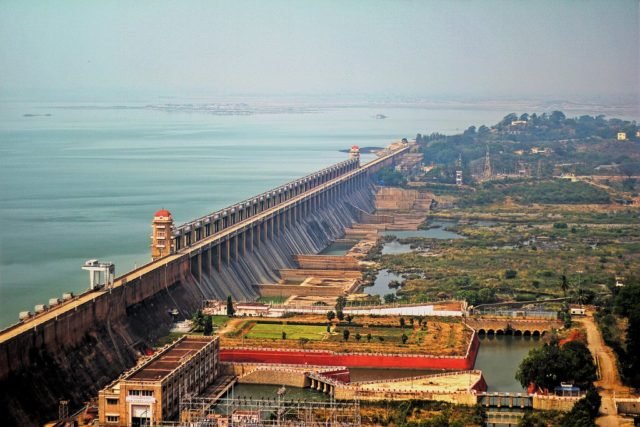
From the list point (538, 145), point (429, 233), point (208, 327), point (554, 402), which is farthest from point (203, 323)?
point (538, 145)

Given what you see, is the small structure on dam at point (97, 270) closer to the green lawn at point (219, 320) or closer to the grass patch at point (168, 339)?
the grass patch at point (168, 339)

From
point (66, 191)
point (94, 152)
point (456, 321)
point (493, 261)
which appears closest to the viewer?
point (456, 321)

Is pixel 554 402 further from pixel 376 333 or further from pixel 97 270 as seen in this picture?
pixel 97 270

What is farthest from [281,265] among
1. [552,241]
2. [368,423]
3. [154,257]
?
[368,423]

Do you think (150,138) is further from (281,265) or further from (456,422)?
(456,422)

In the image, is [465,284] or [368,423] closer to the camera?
[368,423]

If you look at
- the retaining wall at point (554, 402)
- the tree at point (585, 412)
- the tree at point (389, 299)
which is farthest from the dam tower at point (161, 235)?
the tree at point (585, 412)

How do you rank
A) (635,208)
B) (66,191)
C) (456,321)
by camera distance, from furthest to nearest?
1. (635,208)
2. (66,191)
3. (456,321)
